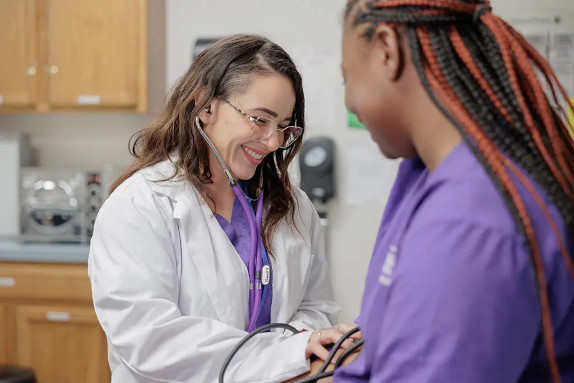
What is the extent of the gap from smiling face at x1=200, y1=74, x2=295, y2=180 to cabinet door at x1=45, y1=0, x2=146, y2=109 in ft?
5.86

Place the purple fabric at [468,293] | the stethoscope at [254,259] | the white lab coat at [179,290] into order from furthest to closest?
the stethoscope at [254,259] < the white lab coat at [179,290] < the purple fabric at [468,293]

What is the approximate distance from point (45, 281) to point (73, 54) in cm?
102

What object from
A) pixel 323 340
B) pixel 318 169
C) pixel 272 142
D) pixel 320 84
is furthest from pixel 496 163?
pixel 320 84

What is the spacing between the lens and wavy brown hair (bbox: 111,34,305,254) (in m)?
1.46

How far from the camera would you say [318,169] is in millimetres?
3170

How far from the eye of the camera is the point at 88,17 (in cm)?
317

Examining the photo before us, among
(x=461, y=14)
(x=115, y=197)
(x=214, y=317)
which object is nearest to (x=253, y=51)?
(x=115, y=197)

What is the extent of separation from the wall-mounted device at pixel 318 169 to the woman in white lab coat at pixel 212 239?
4.99ft

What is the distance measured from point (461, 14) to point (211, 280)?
792mm

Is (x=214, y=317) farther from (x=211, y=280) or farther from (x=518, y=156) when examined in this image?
(x=518, y=156)

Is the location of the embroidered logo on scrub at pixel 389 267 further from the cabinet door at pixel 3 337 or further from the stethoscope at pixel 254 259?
the cabinet door at pixel 3 337

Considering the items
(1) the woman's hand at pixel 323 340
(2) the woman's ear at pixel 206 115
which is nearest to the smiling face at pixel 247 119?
(2) the woman's ear at pixel 206 115

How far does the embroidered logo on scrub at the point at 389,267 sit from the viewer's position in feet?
2.45

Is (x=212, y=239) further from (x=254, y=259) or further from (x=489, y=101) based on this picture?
(x=489, y=101)
